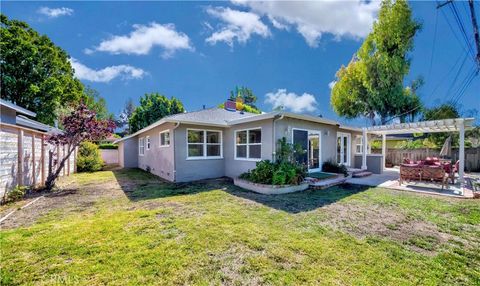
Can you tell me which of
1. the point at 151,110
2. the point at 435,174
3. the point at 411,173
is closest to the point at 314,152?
the point at 411,173

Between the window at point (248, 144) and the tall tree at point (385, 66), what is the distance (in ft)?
49.3

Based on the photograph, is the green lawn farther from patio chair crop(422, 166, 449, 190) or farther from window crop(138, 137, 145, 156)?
window crop(138, 137, 145, 156)

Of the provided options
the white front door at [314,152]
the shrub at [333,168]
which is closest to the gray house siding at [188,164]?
the white front door at [314,152]

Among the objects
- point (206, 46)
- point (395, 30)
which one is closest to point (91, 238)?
point (206, 46)

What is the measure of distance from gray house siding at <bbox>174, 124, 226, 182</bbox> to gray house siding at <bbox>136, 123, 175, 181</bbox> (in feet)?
1.13

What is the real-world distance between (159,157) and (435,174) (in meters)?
12.9

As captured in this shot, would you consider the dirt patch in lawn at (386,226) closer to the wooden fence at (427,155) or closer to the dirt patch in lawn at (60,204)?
the dirt patch in lawn at (60,204)

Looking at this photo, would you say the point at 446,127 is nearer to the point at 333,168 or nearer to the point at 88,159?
the point at 333,168

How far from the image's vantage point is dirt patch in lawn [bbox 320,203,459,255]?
3.86 metres

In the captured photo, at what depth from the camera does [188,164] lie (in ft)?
34.3

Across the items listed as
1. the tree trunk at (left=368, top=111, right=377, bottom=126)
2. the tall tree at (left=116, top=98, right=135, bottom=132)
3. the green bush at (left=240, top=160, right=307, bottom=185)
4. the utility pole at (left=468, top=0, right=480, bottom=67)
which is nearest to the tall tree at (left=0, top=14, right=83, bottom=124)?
the green bush at (left=240, top=160, right=307, bottom=185)

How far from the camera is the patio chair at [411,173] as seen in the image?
28.0 ft

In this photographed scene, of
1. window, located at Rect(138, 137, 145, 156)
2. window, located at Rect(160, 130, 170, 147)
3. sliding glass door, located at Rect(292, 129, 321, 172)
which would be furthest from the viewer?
window, located at Rect(138, 137, 145, 156)

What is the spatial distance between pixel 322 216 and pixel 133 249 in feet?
Result: 13.3
